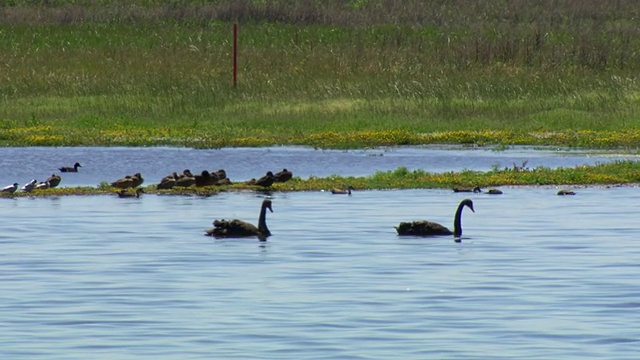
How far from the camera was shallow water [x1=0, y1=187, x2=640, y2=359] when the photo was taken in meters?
17.7

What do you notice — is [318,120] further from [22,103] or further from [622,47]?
[622,47]

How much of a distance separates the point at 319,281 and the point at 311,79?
33.4 metres

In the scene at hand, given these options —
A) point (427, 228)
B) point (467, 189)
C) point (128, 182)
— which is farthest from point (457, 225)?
point (128, 182)

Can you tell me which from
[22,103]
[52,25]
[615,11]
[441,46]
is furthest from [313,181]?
[615,11]

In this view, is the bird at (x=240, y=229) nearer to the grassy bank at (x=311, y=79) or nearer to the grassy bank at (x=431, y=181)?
the grassy bank at (x=431, y=181)

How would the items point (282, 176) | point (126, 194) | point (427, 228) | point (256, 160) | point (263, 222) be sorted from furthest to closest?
point (256, 160), point (282, 176), point (126, 194), point (427, 228), point (263, 222)

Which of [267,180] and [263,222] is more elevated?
[267,180]

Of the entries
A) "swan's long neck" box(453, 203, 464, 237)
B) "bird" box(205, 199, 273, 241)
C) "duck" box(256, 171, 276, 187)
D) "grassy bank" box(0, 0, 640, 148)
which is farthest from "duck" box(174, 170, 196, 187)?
"grassy bank" box(0, 0, 640, 148)

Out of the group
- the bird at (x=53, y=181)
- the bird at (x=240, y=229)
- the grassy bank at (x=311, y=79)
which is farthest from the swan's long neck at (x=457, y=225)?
the grassy bank at (x=311, y=79)

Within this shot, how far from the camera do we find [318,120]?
50.0 meters

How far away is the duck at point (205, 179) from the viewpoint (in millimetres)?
34406

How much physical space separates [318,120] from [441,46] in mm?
12930

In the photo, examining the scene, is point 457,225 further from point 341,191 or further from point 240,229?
point 341,191

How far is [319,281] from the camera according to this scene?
22.3 metres
